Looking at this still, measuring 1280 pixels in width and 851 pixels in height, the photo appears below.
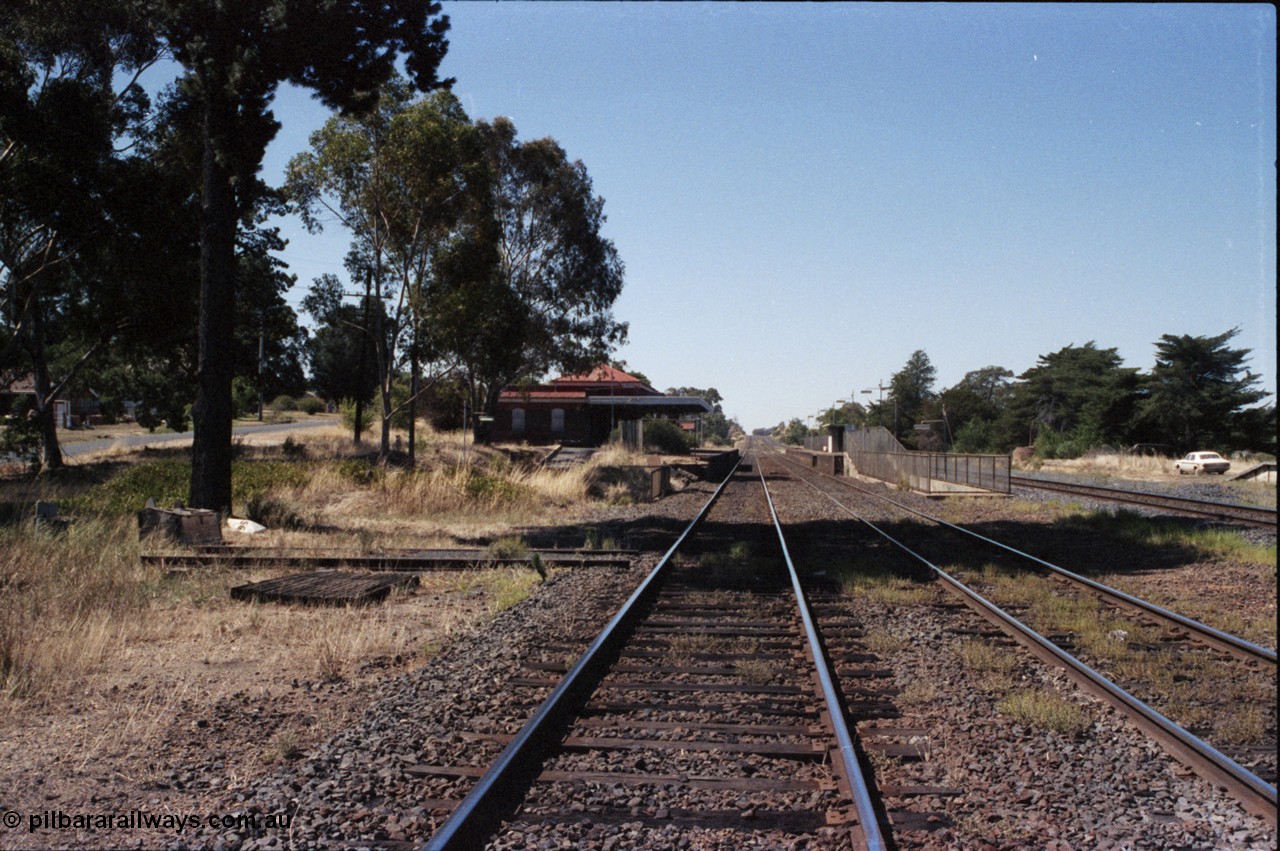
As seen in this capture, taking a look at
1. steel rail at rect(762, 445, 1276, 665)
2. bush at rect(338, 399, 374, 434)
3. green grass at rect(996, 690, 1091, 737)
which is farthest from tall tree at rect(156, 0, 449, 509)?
bush at rect(338, 399, 374, 434)

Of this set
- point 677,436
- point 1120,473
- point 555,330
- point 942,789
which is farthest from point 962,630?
point 677,436

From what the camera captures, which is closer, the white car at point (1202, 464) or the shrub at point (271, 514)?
the shrub at point (271, 514)

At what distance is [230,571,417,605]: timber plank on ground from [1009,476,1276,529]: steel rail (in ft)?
52.1

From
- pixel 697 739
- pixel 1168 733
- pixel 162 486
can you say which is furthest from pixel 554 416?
pixel 1168 733

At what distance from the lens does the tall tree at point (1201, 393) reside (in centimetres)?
4700

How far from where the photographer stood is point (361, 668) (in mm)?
7133

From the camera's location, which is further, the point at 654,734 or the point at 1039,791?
the point at 654,734

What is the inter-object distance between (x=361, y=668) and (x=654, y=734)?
8.84ft

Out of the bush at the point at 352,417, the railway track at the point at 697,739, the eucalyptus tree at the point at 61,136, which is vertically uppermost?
the eucalyptus tree at the point at 61,136

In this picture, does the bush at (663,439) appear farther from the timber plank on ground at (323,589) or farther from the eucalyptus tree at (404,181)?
the timber plank on ground at (323,589)

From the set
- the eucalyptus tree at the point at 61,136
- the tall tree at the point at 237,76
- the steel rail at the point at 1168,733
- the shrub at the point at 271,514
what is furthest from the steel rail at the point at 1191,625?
the eucalyptus tree at the point at 61,136

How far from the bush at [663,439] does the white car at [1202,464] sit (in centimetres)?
2448

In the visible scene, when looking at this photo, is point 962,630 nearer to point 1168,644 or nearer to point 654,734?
point 1168,644

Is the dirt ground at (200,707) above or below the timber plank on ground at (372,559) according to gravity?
below
